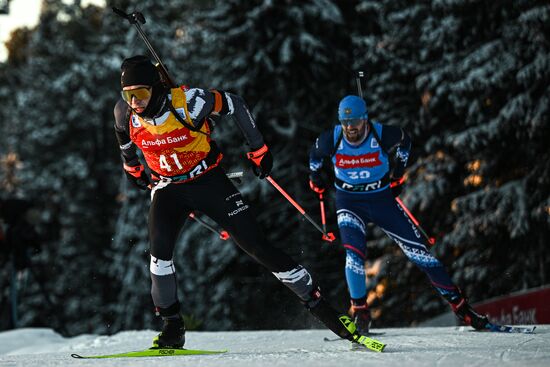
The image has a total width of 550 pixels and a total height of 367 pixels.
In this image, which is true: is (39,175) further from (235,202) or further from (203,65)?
(235,202)

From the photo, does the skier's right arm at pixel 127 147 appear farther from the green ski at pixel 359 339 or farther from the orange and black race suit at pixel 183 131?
the green ski at pixel 359 339

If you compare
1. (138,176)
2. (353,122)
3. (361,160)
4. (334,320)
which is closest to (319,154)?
(361,160)

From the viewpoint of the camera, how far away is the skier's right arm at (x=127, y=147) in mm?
5918

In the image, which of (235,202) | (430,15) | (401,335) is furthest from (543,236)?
(235,202)

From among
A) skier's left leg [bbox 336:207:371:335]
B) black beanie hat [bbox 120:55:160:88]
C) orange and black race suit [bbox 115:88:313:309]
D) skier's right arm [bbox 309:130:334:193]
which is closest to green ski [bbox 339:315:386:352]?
orange and black race suit [bbox 115:88:313:309]

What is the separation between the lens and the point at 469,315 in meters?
7.08

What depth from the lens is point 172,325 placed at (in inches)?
235

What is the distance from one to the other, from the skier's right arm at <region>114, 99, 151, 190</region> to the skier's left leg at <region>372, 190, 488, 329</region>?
218cm

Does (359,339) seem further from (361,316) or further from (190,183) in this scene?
(361,316)

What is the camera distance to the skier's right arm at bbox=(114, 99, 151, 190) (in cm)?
592

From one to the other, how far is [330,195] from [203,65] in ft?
19.3

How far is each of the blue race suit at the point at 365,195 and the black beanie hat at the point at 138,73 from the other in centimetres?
236

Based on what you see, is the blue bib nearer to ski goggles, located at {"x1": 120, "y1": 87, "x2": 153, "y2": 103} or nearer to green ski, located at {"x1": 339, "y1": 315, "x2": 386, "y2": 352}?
green ski, located at {"x1": 339, "y1": 315, "x2": 386, "y2": 352}

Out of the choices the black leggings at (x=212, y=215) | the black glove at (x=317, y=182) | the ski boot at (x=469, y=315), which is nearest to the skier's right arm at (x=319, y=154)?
the black glove at (x=317, y=182)
